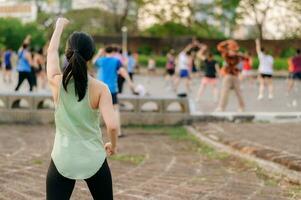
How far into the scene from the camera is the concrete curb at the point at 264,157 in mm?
6875

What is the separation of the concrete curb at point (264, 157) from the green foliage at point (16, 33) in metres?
40.6

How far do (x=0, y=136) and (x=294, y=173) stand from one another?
18.2ft

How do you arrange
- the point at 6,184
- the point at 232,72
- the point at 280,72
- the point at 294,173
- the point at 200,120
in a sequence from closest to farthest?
1. the point at 6,184
2. the point at 294,173
3. the point at 200,120
4. the point at 232,72
5. the point at 280,72

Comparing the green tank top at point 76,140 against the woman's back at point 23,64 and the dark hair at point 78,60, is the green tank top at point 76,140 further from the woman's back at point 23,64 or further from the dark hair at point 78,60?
the woman's back at point 23,64

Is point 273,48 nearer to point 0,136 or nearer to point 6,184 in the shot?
point 0,136

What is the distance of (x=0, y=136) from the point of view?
10.2 meters

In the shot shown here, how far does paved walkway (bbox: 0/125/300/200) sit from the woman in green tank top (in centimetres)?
232

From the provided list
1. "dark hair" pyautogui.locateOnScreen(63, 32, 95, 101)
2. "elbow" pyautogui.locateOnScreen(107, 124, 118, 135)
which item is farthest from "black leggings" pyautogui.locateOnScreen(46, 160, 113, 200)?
"dark hair" pyautogui.locateOnScreen(63, 32, 95, 101)

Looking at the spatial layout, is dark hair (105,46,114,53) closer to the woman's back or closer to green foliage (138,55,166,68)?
the woman's back

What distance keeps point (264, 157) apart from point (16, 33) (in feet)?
143

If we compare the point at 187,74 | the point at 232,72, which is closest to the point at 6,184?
the point at 232,72

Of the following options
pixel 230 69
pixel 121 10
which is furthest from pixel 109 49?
pixel 121 10

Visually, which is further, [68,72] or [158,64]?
[158,64]

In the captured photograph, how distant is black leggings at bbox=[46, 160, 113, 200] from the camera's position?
11.5 feet
